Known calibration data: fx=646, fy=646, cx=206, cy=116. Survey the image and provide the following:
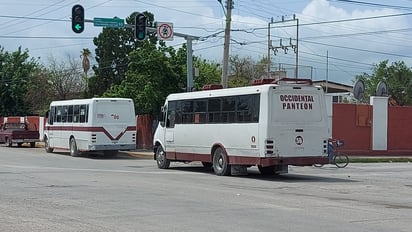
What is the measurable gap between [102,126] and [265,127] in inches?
556

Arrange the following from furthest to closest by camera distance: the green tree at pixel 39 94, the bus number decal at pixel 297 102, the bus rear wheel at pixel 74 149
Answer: the green tree at pixel 39 94 < the bus rear wheel at pixel 74 149 < the bus number decal at pixel 297 102

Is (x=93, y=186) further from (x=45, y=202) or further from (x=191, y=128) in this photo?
(x=191, y=128)

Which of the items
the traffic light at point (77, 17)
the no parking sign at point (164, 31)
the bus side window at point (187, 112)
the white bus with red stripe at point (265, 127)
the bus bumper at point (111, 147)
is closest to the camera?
the white bus with red stripe at point (265, 127)

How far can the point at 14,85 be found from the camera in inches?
2623

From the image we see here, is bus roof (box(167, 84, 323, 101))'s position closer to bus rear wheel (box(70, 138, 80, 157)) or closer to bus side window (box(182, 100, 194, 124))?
bus side window (box(182, 100, 194, 124))

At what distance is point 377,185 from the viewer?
1938cm

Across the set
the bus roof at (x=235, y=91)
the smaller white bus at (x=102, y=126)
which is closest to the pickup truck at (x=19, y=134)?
the smaller white bus at (x=102, y=126)

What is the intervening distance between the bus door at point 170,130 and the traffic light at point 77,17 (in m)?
5.27

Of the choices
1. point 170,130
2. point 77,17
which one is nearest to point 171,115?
point 170,130

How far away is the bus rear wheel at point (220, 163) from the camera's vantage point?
2151cm

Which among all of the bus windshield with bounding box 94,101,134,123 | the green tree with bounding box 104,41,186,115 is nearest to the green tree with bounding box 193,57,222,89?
the green tree with bounding box 104,41,186,115

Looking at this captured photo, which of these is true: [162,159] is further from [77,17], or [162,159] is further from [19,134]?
[19,134]

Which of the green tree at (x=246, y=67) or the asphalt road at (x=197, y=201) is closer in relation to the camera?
the asphalt road at (x=197, y=201)

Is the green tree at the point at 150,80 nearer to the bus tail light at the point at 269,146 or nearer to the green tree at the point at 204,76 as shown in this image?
the green tree at the point at 204,76
